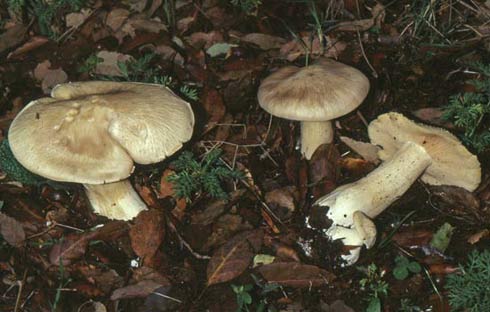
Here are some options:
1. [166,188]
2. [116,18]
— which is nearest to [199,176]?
[166,188]

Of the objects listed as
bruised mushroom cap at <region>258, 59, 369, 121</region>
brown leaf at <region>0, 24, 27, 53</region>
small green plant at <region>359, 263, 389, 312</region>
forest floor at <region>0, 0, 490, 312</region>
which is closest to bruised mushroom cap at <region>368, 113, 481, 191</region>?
forest floor at <region>0, 0, 490, 312</region>

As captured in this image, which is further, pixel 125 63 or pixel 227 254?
pixel 125 63

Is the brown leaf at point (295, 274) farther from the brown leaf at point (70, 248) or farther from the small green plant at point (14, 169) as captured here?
the small green plant at point (14, 169)

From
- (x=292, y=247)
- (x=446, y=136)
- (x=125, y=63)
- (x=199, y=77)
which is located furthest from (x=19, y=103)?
(x=446, y=136)

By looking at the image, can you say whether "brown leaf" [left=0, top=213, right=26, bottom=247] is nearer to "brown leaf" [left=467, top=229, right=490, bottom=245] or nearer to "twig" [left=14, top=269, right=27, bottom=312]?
"twig" [left=14, top=269, right=27, bottom=312]

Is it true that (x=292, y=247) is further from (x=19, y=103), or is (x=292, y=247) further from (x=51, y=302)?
(x=19, y=103)

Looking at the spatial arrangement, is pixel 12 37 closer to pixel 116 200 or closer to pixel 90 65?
pixel 90 65
